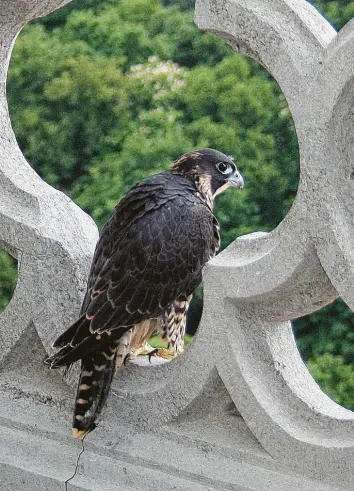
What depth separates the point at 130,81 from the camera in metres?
5.98

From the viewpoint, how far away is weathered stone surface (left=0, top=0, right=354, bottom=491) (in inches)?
70.9

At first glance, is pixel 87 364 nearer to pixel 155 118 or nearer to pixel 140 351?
pixel 140 351

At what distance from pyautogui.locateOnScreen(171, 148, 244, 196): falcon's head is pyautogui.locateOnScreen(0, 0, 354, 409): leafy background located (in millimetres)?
2480

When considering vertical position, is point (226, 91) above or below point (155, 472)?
below

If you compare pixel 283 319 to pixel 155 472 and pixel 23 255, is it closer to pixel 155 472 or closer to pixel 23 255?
pixel 155 472

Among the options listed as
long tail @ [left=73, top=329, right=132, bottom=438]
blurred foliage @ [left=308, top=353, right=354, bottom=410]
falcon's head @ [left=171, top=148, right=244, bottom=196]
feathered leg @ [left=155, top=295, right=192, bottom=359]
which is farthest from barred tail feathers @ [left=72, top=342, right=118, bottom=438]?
blurred foliage @ [left=308, top=353, right=354, bottom=410]

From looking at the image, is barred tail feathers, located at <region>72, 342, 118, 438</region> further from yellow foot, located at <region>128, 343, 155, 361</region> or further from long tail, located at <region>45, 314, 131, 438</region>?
yellow foot, located at <region>128, 343, 155, 361</region>

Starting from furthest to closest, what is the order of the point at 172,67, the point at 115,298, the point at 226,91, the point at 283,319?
the point at 172,67 < the point at 226,91 < the point at 115,298 < the point at 283,319

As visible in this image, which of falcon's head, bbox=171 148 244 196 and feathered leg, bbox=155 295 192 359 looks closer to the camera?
feathered leg, bbox=155 295 192 359

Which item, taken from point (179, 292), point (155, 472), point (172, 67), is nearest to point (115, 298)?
point (179, 292)

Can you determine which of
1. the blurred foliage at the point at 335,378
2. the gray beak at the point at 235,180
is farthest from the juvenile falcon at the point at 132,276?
the blurred foliage at the point at 335,378

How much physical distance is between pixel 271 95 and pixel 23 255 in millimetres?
3659

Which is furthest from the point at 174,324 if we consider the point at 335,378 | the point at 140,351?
the point at 335,378

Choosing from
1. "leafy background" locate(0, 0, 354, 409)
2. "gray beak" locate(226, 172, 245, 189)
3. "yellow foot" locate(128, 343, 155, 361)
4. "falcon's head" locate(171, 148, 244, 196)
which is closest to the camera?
"yellow foot" locate(128, 343, 155, 361)
